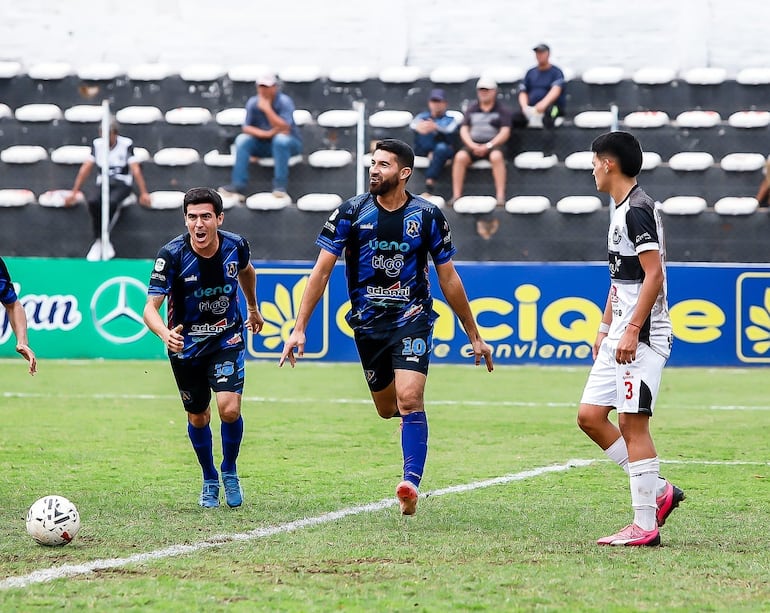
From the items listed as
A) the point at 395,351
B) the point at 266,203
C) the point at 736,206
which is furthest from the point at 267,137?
the point at 395,351

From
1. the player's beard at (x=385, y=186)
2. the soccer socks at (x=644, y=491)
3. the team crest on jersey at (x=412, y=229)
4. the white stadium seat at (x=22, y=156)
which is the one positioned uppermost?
the white stadium seat at (x=22, y=156)

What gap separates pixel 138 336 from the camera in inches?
711

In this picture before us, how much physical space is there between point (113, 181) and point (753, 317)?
9.09 metres

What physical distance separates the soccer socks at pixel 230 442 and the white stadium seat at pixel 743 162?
45.3ft

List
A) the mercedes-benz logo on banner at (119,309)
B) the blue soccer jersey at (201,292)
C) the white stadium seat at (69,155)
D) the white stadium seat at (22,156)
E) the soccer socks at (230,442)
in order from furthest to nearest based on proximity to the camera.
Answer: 1. the white stadium seat at (22,156)
2. the white stadium seat at (69,155)
3. the mercedes-benz logo on banner at (119,309)
4. the soccer socks at (230,442)
5. the blue soccer jersey at (201,292)

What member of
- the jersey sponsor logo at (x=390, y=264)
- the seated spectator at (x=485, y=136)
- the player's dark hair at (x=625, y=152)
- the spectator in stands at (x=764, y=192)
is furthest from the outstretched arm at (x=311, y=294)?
the spectator in stands at (x=764, y=192)

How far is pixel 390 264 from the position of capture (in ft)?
23.3

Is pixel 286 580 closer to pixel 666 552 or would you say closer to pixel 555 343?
pixel 666 552

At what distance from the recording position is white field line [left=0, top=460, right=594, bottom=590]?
5184mm

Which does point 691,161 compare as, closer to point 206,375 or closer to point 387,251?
point 387,251

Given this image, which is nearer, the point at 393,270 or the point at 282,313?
the point at 393,270

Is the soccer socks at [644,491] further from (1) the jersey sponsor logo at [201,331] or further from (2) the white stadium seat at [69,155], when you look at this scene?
(2) the white stadium seat at [69,155]

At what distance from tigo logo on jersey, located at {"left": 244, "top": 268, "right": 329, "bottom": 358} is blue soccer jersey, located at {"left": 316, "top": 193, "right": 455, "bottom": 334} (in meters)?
10.3

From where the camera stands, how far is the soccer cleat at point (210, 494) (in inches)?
285
